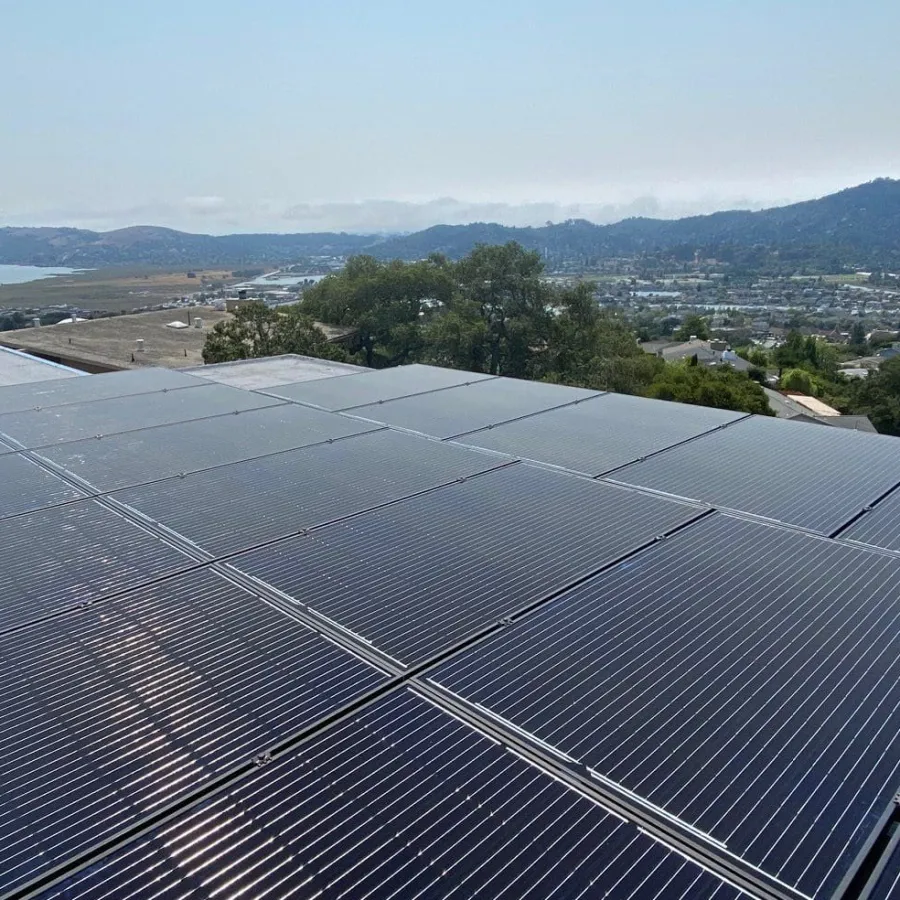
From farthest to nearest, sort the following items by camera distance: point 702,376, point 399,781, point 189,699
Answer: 1. point 702,376
2. point 189,699
3. point 399,781

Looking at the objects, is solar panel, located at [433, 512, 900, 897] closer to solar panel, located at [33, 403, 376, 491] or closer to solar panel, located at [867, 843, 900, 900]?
solar panel, located at [867, 843, 900, 900]

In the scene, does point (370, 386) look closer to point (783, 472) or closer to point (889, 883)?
point (783, 472)

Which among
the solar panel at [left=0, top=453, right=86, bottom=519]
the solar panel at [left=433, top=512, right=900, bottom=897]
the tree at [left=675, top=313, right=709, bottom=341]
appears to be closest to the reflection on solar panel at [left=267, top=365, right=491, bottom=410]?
the solar panel at [left=0, top=453, right=86, bottom=519]

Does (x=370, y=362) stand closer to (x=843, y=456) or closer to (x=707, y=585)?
(x=843, y=456)

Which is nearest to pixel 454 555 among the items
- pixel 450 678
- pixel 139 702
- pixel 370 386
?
pixel 450 678

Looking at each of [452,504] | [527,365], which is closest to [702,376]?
[527,365]

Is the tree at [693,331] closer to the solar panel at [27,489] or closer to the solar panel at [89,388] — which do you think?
the solar panel at [89,388]

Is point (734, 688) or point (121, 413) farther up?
point (121, 413)
